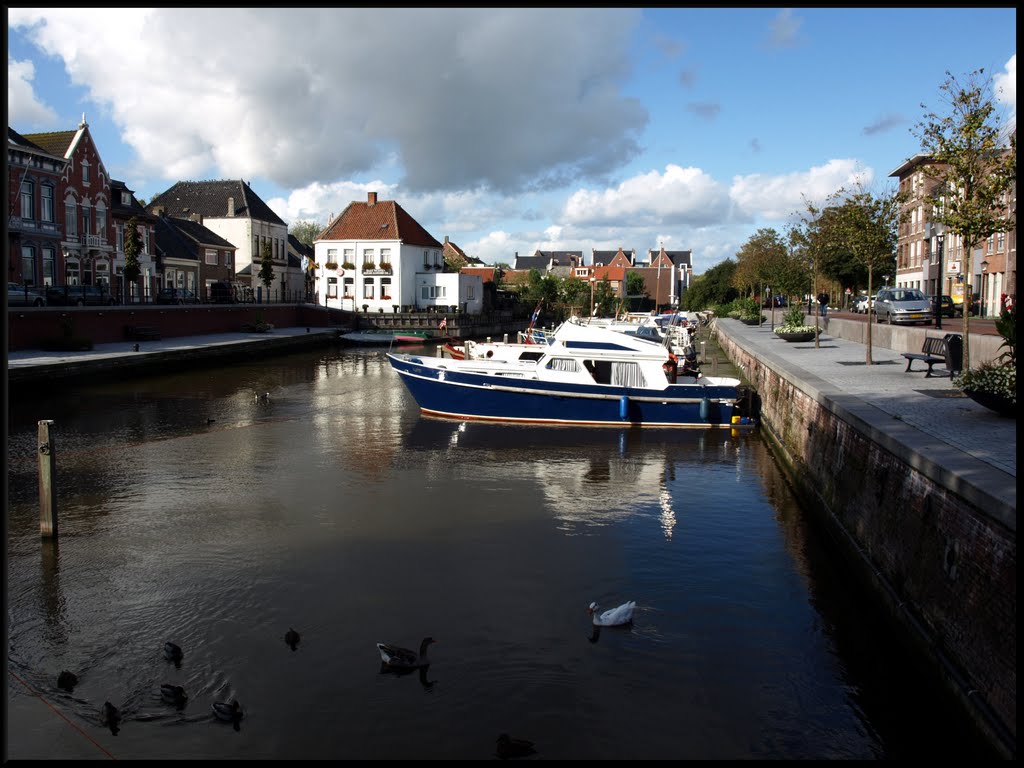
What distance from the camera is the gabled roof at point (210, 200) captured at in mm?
77562

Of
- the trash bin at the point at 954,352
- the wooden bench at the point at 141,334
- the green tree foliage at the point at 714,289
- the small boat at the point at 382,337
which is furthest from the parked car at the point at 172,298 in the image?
the green tree foliage at the point at 714,289

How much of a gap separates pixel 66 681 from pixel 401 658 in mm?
3386

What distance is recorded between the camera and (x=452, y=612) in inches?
404

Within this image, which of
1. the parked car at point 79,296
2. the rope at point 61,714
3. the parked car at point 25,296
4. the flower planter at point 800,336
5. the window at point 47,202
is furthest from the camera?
the window at point 47,202

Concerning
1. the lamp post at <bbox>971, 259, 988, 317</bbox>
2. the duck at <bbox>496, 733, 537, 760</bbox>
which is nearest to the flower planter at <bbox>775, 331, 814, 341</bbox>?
the lamp post at <bbox>971, 259, 988, 317</bbox>

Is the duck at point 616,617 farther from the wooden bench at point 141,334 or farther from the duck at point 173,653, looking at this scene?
the wooden bench at point 141,334

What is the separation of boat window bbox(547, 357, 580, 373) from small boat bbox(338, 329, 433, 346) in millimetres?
34722

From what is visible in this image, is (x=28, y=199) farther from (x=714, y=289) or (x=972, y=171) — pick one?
(x=714, y=289)

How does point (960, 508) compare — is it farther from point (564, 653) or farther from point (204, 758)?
point (204, 758)

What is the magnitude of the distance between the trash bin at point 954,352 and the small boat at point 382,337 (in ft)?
142

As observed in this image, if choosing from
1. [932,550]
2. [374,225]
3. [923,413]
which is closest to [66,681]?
[932,550]

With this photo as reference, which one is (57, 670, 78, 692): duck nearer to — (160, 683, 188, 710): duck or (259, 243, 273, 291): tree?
(160, 683, 188, 710): duck

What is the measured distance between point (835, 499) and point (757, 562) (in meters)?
1.99

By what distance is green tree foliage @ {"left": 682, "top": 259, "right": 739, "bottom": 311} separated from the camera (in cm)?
10500
